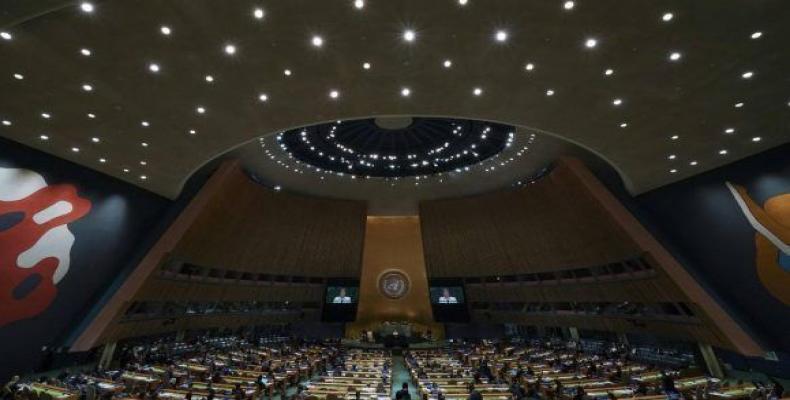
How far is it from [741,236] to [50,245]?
32.9 meters

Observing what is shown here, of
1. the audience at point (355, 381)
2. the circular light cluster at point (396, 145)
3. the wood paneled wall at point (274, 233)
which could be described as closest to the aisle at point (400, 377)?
the audience at point (355, 381)

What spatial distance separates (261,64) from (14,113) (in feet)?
34.1

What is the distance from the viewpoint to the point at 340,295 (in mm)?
33438

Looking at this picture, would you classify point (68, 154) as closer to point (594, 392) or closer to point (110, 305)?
point (110, 305)

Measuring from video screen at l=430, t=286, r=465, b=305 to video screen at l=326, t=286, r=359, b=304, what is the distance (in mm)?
8019

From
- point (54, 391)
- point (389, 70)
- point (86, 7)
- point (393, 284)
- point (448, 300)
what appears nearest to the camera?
point (86, 7)

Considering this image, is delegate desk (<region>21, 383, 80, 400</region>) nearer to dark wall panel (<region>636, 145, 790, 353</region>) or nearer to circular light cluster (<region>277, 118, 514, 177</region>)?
circular light cluster (<region>277, 118, 514, 177</region>)

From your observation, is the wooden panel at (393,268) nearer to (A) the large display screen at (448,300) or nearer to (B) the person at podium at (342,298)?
(A) the large display screen at (448,300)

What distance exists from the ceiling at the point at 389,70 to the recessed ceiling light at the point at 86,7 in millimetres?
114

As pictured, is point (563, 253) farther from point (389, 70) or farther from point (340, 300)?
point (340, 300)

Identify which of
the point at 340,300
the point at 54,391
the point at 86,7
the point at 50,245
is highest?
the point at 340,300

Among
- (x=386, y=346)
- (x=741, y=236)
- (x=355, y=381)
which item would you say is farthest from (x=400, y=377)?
(x=741, y=236)

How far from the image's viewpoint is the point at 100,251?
17.5m

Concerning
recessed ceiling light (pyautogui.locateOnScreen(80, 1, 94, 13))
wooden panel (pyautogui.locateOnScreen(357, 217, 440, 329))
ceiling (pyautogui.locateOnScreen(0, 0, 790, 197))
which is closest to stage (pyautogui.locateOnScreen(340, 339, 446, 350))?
wooden panel (pyautogui.locateOnScreen(357, 217, 440, 329))
